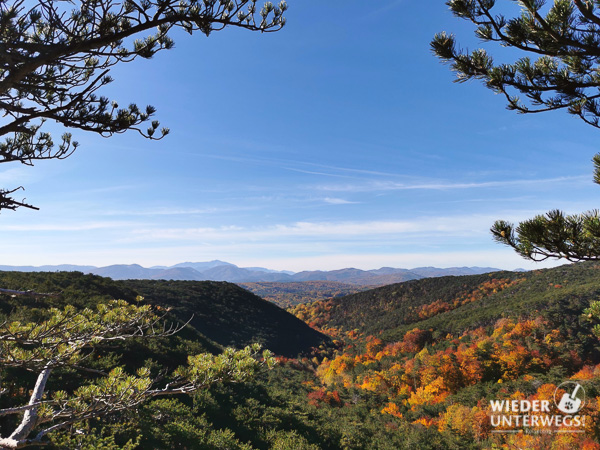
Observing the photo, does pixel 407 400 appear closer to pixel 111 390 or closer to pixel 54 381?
pixel 54 381

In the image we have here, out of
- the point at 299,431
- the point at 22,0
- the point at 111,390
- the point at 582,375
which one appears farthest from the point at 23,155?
the point at 582,375

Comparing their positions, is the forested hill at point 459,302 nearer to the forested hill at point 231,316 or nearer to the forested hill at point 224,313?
the forested hill at point 231,316

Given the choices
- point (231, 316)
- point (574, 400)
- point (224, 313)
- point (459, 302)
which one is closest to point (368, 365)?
point (574, 400)

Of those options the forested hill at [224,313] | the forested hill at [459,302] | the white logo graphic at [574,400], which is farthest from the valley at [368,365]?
the white logo graphic at [574,400]

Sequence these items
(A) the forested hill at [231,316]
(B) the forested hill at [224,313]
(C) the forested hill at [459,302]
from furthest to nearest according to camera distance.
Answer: (C) the forested hill at [459,302] < (A) the forested hill at [231,316] < (B) the forested hill at [224,313]

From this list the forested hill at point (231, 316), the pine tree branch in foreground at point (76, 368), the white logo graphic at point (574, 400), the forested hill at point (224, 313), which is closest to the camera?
the pine tree branch in foreground at point (76, 368)

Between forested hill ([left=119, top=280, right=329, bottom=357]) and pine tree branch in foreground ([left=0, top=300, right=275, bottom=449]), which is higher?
pine tree branch in foreground ([left=0, top=300, right=275, bottom=449])

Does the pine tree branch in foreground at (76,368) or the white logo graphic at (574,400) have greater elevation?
the pine tree branch in foreground at (76,368)

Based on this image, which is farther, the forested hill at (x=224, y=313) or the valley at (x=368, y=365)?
the forested hill at (x=224, y=313)

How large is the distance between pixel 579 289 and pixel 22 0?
81.1m

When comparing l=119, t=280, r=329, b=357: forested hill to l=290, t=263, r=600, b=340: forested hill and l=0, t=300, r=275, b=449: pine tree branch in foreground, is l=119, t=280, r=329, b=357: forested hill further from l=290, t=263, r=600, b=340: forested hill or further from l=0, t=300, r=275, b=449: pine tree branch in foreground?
l=0, t=300, r=275, b=449: pine tree branch in foreground

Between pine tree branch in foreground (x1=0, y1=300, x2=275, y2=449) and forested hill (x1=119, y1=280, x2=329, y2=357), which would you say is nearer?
pine tree branch in foreground (x1=0, y1=300, x2=275, y2=449)

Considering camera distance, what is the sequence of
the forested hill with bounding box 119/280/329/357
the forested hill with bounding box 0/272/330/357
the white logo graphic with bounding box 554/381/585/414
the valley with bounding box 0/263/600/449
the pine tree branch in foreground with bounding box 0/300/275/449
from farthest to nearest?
1. the forested hill with bounding box 119/280/329/357
2. the forested hill with bounding box 0/272/330/357
3. the white logo graphic with bounding box 554/381/585/414
4. the valley with bounding box 0/263/600/449
5. the pine tree branch in foreground with bounding box 0/300/275/449

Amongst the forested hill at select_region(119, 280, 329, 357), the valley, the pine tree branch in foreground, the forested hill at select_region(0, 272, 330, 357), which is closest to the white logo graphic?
the valley
